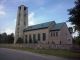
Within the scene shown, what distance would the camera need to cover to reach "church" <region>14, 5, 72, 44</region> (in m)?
68.2

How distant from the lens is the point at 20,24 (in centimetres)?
8994

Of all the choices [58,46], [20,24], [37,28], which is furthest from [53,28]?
[20,24]

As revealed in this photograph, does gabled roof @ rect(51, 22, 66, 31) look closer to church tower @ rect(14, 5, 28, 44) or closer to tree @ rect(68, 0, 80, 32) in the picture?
church tower @ rect(14, 5, 28, 44)

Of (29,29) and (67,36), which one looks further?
(29,29)

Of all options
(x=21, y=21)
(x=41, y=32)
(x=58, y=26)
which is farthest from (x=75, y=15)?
(x=21, y=21)

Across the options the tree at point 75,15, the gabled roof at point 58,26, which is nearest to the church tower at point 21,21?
the gabled roof at point 58,26

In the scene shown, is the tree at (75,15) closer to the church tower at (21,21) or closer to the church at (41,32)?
the church at (41,32)

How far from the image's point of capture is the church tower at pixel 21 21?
89875 millimetres

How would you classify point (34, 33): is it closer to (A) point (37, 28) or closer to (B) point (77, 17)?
(A) point (37, 28)

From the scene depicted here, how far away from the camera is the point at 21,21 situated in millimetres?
89938

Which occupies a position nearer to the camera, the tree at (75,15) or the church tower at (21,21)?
the tree at (75,15)

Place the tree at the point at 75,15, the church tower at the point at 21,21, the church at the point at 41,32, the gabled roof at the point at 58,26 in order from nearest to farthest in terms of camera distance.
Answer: the tree at the point at 75,15, the church at the point at 41,32, the gabled roof at the point at 58,26, the church tower at the point at 21,21

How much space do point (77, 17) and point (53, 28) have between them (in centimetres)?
4410

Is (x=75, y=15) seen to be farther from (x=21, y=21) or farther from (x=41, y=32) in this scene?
(x=21, y=21)
